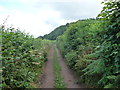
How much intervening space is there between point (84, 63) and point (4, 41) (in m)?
4.72

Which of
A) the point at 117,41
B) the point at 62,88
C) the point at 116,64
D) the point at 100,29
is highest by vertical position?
the point at 100,29

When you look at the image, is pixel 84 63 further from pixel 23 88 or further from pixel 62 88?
pixel 23 88

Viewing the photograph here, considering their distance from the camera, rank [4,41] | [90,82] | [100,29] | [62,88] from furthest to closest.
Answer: [62,88]
[90,82]
[4,41]
[100,29]

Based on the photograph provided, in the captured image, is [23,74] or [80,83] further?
[80,83]

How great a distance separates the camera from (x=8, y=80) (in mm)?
4402

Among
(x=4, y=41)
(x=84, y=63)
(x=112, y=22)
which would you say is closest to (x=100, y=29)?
(x=112, y=22)

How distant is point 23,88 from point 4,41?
233 centimetres

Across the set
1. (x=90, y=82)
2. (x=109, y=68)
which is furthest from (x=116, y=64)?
(x=90, y=82)

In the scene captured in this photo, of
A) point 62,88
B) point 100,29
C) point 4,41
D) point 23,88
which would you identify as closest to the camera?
point 100,29

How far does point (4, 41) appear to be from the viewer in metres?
4.64

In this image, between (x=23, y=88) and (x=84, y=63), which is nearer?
(x=23, y=88)

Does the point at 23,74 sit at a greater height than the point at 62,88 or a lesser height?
greater

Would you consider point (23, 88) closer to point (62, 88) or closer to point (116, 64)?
point (62, 88)

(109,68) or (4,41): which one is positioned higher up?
(4,41)
